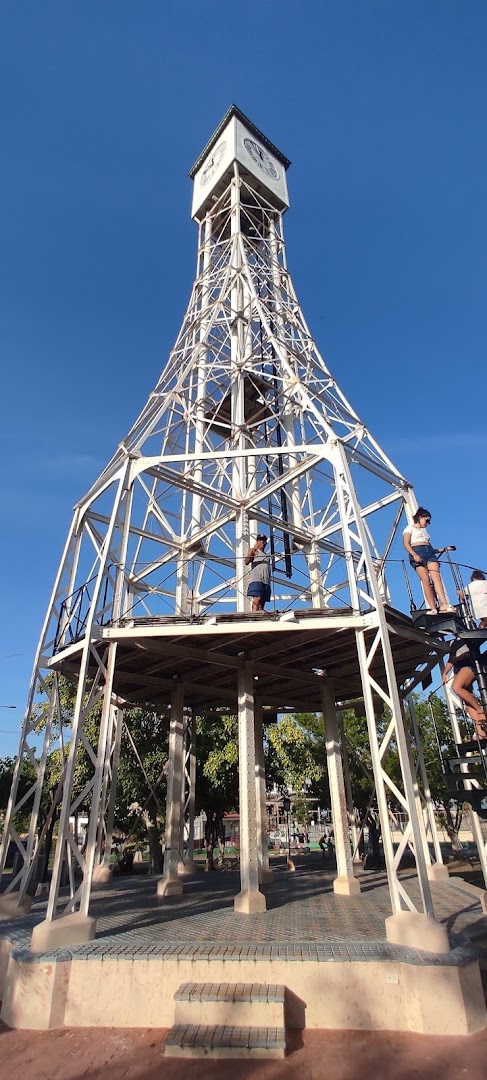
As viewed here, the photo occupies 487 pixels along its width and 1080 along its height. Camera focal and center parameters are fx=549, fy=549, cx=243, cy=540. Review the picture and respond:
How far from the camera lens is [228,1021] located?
6246 mm

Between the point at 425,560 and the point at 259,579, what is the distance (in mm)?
3286

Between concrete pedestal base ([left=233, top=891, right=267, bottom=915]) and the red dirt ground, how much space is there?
3164 millimetres

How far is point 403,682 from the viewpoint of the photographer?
13.9 m

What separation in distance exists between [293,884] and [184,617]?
26.9ft

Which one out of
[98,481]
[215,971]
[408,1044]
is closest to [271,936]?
[215,971]

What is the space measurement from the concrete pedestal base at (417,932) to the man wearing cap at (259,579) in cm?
562

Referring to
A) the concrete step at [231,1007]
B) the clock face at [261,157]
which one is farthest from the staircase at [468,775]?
the clock face at [261,157]

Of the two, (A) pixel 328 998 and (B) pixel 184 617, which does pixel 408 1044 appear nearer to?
(A) pixel 328 998

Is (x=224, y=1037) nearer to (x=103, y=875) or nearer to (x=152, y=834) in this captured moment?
(x=103, y=875)

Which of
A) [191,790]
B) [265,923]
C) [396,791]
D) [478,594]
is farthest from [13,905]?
[478,594]

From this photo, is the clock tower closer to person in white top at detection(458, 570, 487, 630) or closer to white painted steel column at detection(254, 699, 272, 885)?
person in white top at detection(458, 570, 487, 630)

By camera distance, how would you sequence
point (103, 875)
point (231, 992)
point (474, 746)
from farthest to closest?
point (103, 875) → point (474, 746) → point (231, 992)

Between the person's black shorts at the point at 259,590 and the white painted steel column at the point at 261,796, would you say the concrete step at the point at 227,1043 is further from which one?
the white painted steel column at the point at 261,796

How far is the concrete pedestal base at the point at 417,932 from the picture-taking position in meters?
6.92
